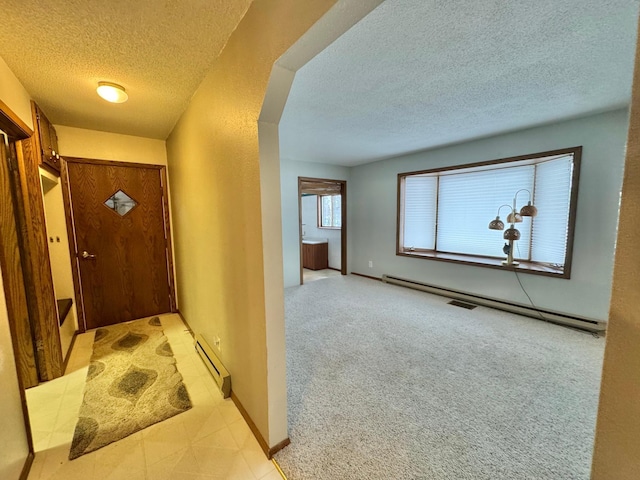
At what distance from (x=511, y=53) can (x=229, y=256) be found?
86.9 inches

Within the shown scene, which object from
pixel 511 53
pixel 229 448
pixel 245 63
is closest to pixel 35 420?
pixel 229 448

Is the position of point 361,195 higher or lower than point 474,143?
lower

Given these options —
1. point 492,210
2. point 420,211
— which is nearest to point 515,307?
point 492,210

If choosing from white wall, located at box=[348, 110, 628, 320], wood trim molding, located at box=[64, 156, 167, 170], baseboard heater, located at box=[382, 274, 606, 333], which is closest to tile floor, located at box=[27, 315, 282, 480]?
wood trim molding, located at box=[64, 156, 167, 170]

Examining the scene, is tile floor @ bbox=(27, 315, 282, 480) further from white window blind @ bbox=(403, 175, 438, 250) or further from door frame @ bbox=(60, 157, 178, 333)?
white window blind @ bbox=(403, 175, 438, 250)

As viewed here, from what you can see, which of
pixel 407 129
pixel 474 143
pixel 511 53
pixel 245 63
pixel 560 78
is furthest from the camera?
pixel 474 143

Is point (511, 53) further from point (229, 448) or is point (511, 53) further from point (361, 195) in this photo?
point (361, 195)

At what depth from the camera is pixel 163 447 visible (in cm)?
151

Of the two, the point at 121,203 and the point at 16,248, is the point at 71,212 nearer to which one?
the point at 121,203

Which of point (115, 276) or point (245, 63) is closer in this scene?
point (245, 63)

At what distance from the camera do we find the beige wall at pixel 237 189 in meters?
1.16

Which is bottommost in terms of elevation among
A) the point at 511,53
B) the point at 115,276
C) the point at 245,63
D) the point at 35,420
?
the point at 35,420

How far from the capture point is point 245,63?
1.32 meters

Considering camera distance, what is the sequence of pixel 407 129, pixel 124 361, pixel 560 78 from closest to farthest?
pixel 560 78 → pixel 124 361 → pixel 407 129
